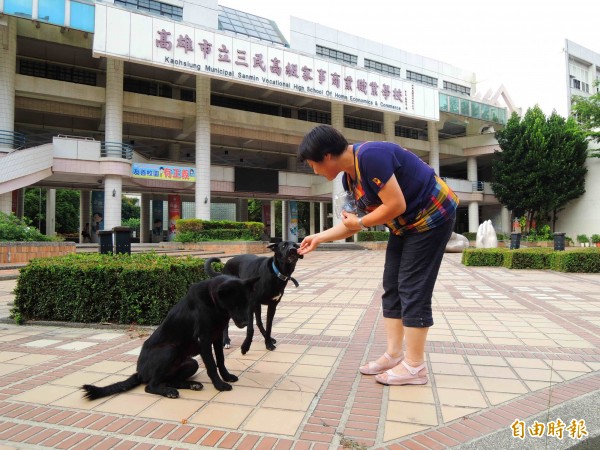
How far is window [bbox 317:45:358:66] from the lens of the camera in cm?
3059

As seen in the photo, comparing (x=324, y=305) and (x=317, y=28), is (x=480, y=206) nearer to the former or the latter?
(x=317, y=28)

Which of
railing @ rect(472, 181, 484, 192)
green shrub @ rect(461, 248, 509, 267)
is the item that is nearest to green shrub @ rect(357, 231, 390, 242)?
railing @ rect(472, 181, 484, 192)

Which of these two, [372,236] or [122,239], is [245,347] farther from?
[372,236]

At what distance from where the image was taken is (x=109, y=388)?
2.68m

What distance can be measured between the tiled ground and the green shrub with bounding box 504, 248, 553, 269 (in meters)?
7.53

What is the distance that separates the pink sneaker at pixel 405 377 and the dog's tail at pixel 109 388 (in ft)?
5.76

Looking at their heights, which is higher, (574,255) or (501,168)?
(501,168)

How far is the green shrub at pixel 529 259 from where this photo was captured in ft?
40.3

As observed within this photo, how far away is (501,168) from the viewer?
31.9 m

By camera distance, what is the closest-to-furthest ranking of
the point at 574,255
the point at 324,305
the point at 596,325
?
the point at 596,325 < the point at 324,305 < the point at 574,255

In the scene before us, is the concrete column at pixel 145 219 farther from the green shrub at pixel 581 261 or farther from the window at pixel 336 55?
the green shrub at pixel 581 261

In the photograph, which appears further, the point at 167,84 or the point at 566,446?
the point at 167,84

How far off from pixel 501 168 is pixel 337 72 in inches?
644

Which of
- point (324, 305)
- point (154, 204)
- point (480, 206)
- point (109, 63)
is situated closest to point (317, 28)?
point (109, 63)
